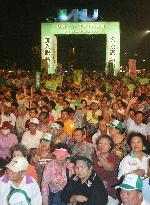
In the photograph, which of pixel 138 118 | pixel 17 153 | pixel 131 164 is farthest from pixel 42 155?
pixel 138 118

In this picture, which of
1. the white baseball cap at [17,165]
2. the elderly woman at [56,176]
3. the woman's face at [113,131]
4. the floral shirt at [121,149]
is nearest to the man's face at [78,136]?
the woman's face at [113,131]

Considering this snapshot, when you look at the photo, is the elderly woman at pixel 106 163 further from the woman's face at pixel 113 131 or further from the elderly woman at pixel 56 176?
the woman's face at pixel 113 131

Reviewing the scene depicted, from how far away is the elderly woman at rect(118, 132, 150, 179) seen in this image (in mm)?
6328

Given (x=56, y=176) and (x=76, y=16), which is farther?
(x=76, y=16)

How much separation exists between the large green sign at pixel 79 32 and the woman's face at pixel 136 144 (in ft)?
82.4

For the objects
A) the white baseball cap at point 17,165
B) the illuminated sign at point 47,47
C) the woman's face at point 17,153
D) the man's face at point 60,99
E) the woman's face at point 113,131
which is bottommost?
the white baseball cap at point 17,165

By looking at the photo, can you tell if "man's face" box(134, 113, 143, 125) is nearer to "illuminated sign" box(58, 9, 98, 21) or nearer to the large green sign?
the large green sign

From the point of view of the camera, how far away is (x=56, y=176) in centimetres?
621

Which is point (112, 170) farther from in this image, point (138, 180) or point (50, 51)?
point (50, 51)

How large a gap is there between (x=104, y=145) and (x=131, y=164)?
0.50m

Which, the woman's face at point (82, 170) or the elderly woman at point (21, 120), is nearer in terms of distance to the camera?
the woman's face at point (82, 170)

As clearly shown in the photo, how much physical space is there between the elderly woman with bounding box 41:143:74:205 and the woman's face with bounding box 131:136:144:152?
1.04 metres

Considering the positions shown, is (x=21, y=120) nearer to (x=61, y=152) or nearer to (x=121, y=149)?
(x=121, y=149)

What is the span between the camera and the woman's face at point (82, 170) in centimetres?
559
